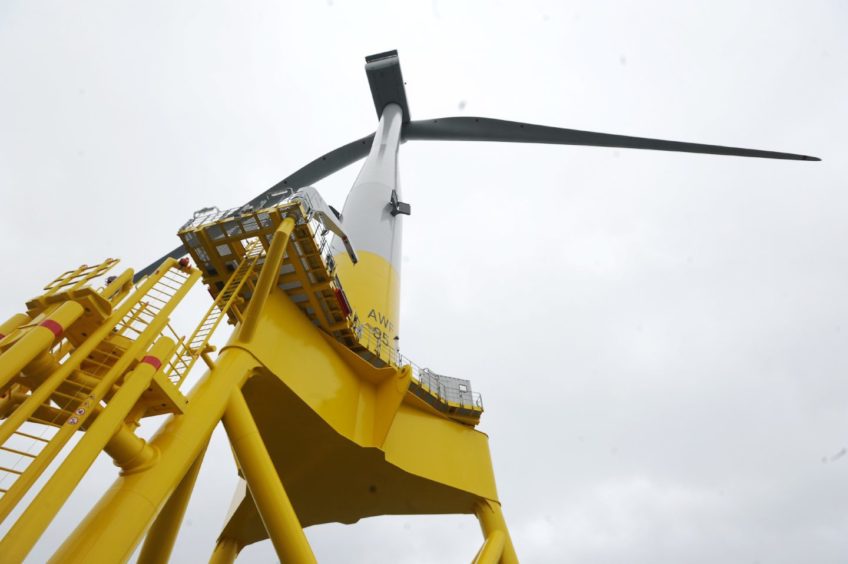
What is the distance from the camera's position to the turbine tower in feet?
24.0

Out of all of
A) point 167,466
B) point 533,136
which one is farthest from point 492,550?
point 533,136

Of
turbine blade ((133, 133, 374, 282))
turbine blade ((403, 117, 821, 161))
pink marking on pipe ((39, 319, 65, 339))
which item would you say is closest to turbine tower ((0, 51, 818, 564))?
pink marking on pipe ((39, 319, 65, 339))

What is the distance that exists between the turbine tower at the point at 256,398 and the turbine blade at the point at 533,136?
46.4 feet

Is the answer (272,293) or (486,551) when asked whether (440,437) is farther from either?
(272,293)

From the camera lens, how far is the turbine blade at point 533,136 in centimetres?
2595

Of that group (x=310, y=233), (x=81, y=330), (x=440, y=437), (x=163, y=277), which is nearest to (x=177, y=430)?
(x=81, y=330)

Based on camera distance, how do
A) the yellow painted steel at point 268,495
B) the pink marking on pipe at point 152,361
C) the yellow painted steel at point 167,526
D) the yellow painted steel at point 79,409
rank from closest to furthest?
the yellow painted steel at point 79,409 < the pink marking on pipe at point 152,361 < the yellow painted steel at point 268,495 < the yellow painted steel at point 167,526

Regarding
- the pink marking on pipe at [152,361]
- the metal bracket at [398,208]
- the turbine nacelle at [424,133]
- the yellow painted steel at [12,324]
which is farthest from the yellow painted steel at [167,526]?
the turbine nacelle at [424,133]

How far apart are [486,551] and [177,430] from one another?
9.11m

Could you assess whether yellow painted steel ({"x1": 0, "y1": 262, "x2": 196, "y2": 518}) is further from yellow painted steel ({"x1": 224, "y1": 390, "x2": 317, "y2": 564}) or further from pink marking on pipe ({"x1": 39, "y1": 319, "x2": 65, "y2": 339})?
yellow painted steel ({"x1": 224, "y1": 390, "x2": 317, "y2": 564})

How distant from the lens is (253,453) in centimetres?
986

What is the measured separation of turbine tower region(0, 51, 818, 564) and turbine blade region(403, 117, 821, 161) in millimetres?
14132

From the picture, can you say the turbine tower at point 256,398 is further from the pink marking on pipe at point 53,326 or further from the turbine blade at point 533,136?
the turbine blade at point 533,136

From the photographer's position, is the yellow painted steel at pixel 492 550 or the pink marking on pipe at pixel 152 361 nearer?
the pink marking on pipe at pixel 152 361
